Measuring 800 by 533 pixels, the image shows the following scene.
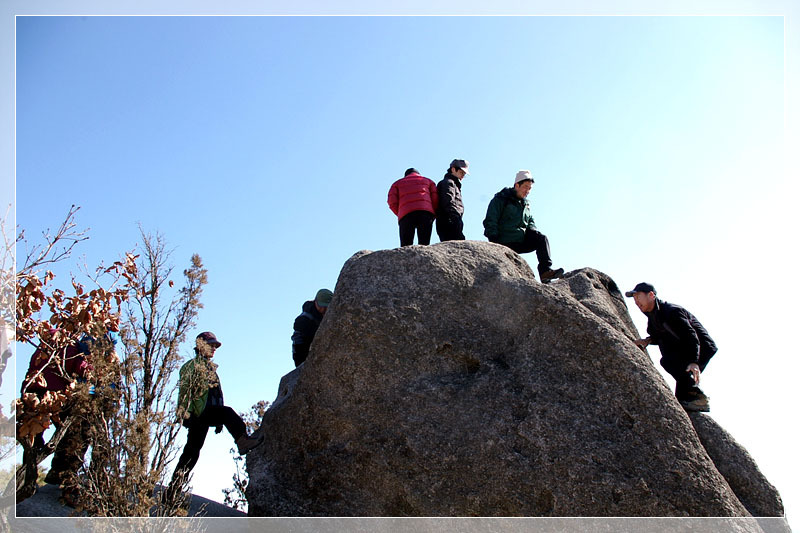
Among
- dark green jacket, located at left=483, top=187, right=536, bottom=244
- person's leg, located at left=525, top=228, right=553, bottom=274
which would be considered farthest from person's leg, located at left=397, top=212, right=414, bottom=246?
person's leg, located at left=525, top=228, right=553, bottom=274

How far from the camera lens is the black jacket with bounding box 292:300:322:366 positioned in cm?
1026

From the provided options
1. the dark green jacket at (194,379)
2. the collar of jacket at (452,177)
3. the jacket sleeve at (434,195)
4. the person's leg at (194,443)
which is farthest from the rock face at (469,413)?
the collar of jacket at (452,177)

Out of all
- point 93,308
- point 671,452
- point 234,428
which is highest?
point 93,308

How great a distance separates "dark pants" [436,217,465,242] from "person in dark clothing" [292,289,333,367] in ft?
7.07

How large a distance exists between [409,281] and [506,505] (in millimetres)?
2928

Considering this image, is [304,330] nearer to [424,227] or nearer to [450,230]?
[424,227]

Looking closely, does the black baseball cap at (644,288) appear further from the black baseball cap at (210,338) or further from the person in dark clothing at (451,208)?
the black baseball cap at (210,338)

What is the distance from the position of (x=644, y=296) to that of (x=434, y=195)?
12.6ft

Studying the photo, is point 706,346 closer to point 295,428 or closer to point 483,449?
point 483,449

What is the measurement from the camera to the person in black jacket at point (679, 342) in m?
8.09

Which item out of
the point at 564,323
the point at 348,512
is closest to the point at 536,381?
the point at 564,323

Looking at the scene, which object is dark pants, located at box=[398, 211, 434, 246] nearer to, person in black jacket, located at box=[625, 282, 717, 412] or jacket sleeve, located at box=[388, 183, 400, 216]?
jacket sleeve, located at box=[388, 183, 400, 216]

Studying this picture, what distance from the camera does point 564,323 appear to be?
750cm

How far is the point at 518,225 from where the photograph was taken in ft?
35.1
